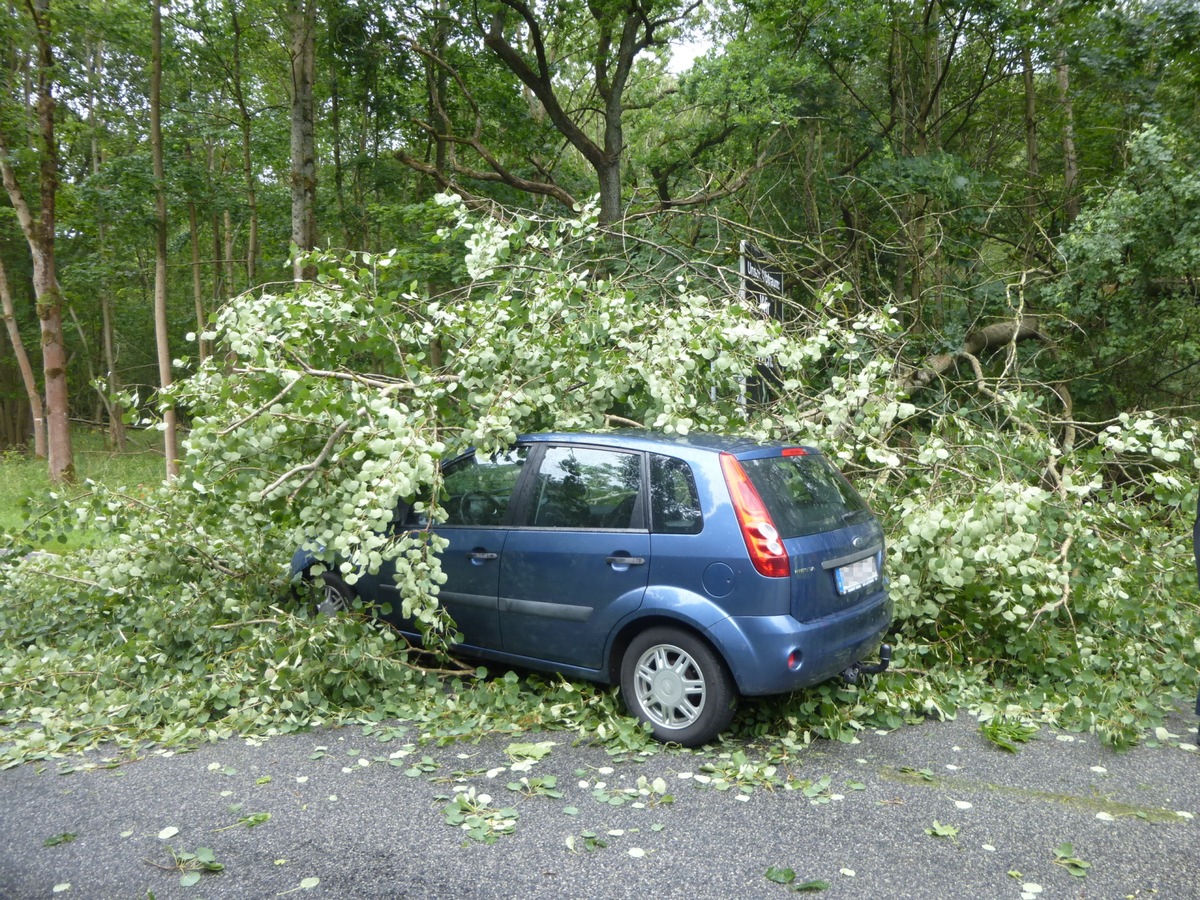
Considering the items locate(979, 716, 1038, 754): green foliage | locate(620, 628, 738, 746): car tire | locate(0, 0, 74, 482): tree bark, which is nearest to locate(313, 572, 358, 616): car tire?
locate(620, 628, 738, 746): car tire

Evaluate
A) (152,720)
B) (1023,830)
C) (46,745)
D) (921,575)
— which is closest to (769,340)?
(921,575)

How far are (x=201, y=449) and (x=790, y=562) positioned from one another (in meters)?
3.66

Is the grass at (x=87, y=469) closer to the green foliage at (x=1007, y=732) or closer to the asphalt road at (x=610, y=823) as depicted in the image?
the asphalt road at (x=610, y=823)

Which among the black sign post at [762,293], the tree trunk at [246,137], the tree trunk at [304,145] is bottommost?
the black sign post at [762,293]

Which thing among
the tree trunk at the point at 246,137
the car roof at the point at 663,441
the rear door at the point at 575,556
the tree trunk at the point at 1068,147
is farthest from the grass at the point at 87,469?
the tree trunk at the point at 1068,147

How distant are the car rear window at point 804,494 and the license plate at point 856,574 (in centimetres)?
22

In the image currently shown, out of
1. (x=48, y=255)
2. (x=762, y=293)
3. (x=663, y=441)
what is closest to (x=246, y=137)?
(x=48, y=255)

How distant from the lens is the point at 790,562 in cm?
429

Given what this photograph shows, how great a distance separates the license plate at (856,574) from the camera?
4.58m

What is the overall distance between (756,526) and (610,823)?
4.94 ft

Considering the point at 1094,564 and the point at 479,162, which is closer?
the point at 1094,564

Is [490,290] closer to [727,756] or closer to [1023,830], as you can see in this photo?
[727,756]

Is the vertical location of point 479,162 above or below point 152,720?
above

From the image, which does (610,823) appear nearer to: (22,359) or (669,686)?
(669,686)
